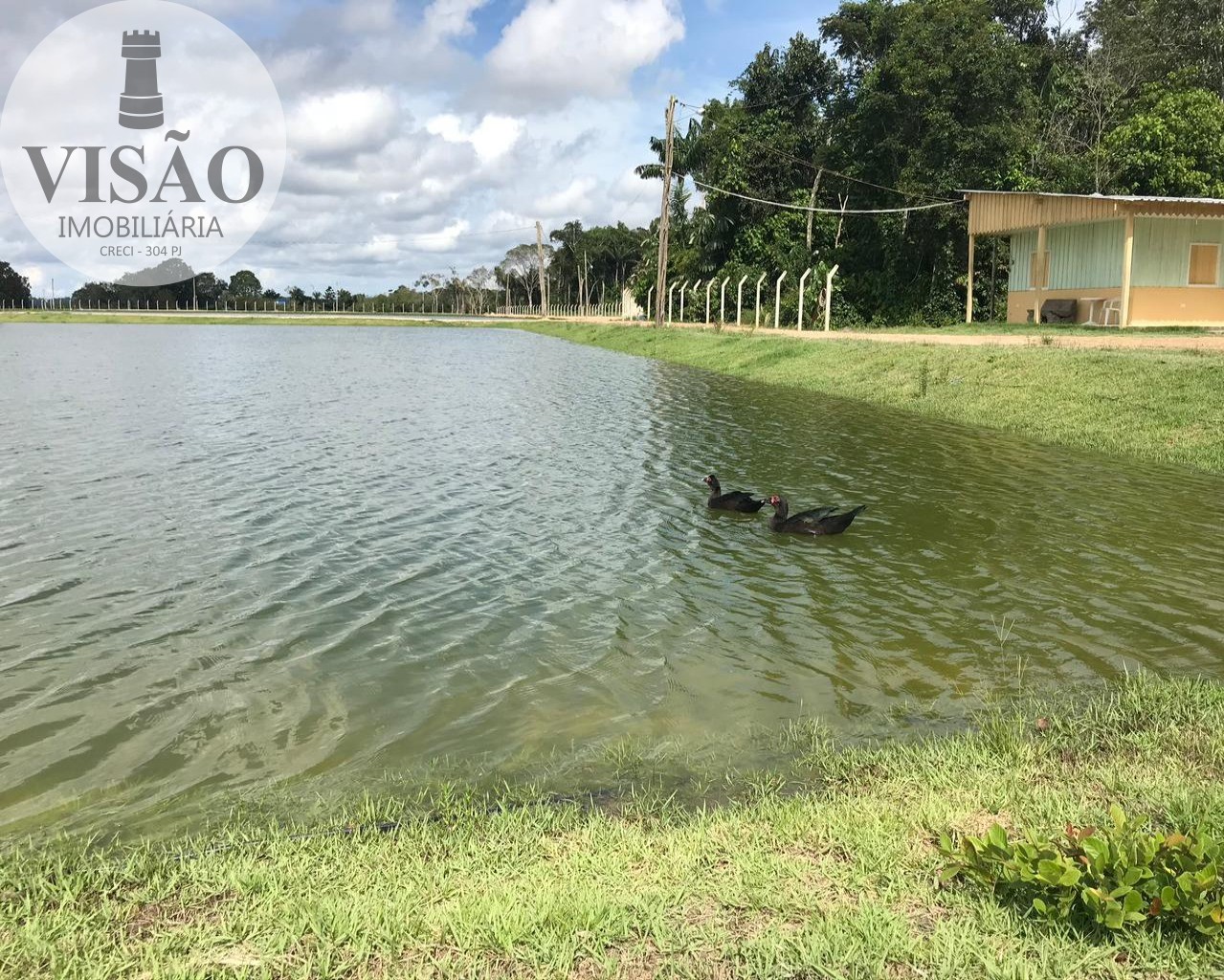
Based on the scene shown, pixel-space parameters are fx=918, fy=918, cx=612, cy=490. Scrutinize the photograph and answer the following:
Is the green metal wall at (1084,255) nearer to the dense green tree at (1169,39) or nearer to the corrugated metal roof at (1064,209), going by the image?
the corrugated metal roof at (1064,209)

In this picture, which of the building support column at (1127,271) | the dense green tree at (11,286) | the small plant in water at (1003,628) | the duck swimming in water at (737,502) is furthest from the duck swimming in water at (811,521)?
the dense green tree at (11,286)

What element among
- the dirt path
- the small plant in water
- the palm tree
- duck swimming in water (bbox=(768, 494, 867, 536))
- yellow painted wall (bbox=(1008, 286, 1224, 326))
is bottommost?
the small plant in water

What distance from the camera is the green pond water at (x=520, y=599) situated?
5.21 metres

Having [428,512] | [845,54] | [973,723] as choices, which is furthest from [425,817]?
[845,54]

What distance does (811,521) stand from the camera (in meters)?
9.80

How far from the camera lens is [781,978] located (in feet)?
9.68

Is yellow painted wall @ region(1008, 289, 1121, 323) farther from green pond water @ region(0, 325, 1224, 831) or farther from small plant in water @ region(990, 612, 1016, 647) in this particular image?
small plant in water @ region(990, 612, 1016, 647)

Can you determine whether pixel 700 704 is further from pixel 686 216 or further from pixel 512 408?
pixel 686 216

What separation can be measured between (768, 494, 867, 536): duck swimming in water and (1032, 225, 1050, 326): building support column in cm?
2276

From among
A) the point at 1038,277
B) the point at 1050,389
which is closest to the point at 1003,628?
the point at 1050,389

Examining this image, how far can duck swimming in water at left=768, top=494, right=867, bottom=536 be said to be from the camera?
9.66 metres

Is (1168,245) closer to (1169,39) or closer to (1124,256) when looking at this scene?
(1124,256)

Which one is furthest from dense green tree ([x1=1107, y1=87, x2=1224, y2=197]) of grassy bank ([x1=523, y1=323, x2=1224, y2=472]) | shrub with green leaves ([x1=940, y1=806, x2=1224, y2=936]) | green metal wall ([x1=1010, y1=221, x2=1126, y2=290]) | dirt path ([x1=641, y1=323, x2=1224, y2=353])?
shrub with green leaves ([x1=940, y1=806, x2=1224, y2=936])

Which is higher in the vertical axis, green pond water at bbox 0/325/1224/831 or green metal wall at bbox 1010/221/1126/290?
green metal wall at bbox 1010/221/1126/290
